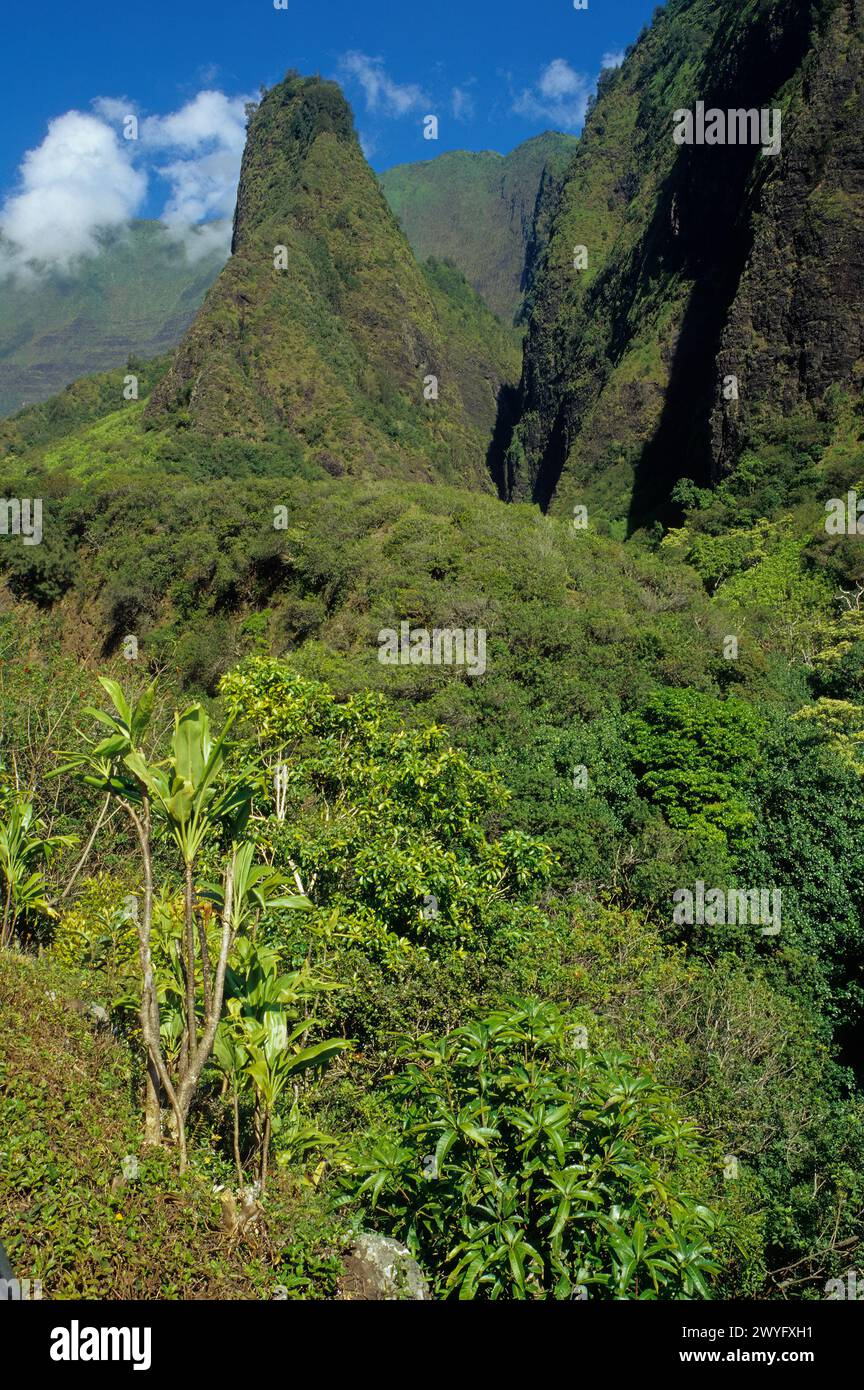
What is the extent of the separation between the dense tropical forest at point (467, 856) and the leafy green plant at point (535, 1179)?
3 centimetres

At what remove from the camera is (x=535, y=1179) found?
4113 mm

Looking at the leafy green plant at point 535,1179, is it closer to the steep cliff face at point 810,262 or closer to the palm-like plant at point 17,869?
the palm-like plant at point 17,869

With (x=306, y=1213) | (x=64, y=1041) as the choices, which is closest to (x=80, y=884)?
(x=64, y=1041)

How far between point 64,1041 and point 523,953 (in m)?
4.18

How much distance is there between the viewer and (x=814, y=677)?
2000 centimetres

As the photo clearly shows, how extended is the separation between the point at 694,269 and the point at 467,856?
5235 centimetres

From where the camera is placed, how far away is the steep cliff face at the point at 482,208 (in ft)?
531

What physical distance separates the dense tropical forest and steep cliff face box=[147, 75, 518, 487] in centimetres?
1439

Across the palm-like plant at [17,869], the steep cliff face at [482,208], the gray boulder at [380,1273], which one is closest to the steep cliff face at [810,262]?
the palm-like plant at [17,869]

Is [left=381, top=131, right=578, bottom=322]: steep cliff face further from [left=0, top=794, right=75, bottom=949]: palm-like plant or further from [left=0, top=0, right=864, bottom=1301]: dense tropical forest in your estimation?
[left=0, top=794, right=75, bottom=949]: palm-like plant

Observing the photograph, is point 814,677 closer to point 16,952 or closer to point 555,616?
point 555,616

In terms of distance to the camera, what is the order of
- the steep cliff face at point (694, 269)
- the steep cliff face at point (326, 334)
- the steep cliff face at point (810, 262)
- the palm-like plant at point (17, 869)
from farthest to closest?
the steep cliff face at point (326, 334), the steep cliff face at point (694, 269), the steep cliff face at point (810, 262), the palm-like plant at point (17, 869)

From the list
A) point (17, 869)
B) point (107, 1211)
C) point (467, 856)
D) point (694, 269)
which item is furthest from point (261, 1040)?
point (694, 269)

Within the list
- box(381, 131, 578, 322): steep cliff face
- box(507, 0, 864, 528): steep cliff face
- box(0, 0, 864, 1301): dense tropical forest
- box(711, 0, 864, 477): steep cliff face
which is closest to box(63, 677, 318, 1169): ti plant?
box(0, 0, 864, 1301): dense tropical forest
